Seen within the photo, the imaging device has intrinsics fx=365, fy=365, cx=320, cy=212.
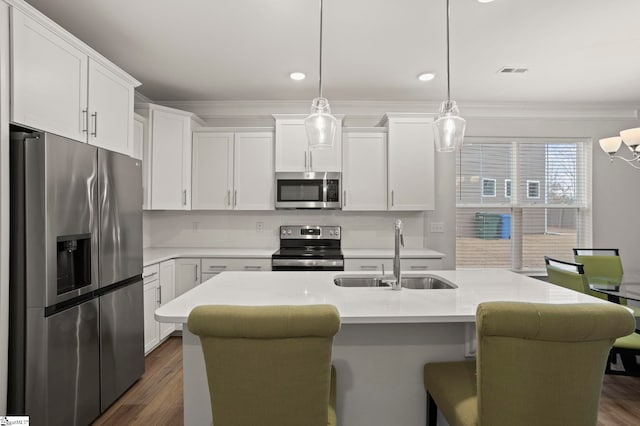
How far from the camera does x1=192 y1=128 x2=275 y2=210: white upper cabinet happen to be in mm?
3982

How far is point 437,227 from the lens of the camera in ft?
14.2

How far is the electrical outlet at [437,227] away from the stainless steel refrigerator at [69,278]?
3.17 metres

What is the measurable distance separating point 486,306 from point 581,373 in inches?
15.6

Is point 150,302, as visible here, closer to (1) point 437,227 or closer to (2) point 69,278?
(2) point 69,278

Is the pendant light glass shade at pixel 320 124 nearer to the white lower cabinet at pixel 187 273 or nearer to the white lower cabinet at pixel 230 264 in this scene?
the white lower cabinet at pixel 230 264

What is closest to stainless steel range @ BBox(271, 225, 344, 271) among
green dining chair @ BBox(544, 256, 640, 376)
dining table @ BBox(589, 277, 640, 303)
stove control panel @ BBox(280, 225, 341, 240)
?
stove control panel @ BBox(280, 225, 341, 240)

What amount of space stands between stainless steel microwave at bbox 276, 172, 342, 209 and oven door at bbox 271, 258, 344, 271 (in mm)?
619

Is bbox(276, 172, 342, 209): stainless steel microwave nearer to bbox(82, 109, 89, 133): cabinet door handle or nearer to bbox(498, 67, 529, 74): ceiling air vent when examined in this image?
bbox(498, 67, 529, 74): ceiling air vent

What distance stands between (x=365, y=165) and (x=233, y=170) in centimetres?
144

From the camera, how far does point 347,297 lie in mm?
1771

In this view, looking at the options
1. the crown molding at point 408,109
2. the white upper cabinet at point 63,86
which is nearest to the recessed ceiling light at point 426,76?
the crown molding at point 408,109

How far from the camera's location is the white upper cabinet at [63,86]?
70.6 inches

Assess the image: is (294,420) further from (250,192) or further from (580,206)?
(580,206)

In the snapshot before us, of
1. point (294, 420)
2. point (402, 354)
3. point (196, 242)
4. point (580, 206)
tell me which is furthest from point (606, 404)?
point (196, 242)
